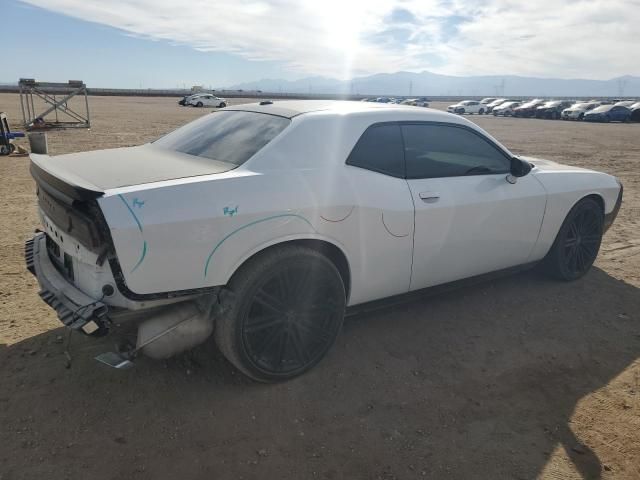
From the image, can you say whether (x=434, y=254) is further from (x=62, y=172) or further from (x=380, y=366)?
(x=62, y=172)

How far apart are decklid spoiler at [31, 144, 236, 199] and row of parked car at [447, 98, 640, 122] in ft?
128

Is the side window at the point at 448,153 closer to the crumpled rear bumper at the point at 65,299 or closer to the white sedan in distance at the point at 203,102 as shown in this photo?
the crumpled rear bumper at the point at 65,299

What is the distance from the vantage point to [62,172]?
2693 millimetres

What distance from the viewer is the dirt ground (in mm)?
2402

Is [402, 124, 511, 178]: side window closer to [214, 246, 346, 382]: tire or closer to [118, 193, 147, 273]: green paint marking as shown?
[214, 246, 346, 382]: tire

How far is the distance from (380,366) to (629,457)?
1.41m

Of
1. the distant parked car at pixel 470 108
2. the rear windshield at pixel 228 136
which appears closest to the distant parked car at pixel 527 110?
the distant parked car at pixel 470 108

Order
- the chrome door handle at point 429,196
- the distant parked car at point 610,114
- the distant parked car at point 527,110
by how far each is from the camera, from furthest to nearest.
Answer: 1. the distant parked car at point 527,110
2. the distant parked car at point 610,114
3. the chrome door handle at point 429,196

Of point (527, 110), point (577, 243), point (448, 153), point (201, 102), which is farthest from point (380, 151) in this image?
point (201, 102)

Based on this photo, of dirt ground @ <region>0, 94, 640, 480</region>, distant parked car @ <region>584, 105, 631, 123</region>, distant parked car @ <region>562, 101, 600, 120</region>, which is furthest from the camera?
distant parked car @ <region>562, 101, 600, 120</region>

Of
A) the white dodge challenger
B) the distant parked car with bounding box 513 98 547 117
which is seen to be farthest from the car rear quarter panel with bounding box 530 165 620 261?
the distant parked car with bounding box 513 98 547 117

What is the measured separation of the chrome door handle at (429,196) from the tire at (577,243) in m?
1.73

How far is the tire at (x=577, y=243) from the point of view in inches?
177

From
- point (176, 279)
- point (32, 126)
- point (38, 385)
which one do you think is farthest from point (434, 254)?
point (32, 126)
